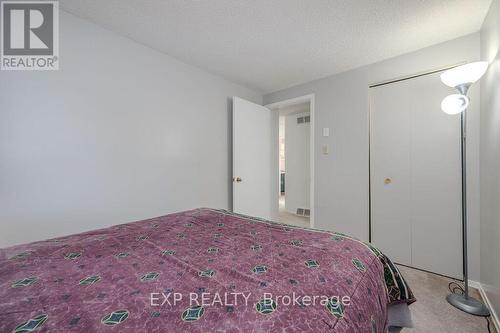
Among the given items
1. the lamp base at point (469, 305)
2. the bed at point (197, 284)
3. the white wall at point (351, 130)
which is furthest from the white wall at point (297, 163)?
the bed at point (197, 284)

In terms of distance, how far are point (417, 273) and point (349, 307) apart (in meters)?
2.15

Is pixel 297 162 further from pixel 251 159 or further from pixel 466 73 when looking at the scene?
pixel 466 73

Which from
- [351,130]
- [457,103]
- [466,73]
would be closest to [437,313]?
[457,103]

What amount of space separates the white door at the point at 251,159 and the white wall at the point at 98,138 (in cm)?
47

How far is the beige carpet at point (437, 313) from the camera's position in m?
1.44

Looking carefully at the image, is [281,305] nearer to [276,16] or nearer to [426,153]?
[276,16]

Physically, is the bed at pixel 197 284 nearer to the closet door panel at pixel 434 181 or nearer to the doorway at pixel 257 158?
the closet door panel at pixel 434 181

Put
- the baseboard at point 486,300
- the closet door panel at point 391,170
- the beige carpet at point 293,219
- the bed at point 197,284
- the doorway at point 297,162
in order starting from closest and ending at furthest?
the bed at point 197,284 < the baseboard at point 486,300 < the closet door panel at point 391,170 < the beige carpet at point 293,219 < the doorway at point 297,162

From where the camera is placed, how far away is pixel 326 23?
1.78 meters

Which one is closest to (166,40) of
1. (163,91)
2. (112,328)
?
(163,91)

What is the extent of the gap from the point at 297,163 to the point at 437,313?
11.4 ft

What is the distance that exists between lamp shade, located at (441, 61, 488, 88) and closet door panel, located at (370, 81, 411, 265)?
0.69m

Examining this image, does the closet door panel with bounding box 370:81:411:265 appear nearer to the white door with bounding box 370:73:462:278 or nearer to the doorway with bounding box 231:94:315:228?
the white door with bounding box 370:73:462:278

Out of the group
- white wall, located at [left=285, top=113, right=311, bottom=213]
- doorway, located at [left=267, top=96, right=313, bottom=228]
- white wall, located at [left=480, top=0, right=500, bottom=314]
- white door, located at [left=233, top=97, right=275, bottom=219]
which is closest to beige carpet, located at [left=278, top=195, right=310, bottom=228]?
→ doorway, located at [left=267, top=96, right=313, bottom=228]
